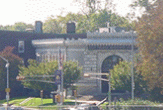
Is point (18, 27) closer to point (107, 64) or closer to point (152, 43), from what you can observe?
point (107, 64)

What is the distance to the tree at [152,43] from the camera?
35281 mm

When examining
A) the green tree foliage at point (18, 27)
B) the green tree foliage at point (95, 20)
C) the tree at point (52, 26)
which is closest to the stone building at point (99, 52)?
the green tree foliage at point (95, 20)

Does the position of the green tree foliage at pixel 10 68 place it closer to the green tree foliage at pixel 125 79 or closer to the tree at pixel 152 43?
the green tree foliage at pixel 125 79

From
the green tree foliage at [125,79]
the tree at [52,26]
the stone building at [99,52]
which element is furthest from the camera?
the tree at [52,26]

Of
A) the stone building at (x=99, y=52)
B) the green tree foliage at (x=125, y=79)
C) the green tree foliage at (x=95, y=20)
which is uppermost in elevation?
the green tree foliage at (x=95, y=20)

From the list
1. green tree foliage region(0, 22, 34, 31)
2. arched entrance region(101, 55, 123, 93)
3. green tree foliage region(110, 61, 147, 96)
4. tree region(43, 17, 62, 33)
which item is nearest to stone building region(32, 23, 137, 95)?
arched entrance region(101, 55, 123, 93)

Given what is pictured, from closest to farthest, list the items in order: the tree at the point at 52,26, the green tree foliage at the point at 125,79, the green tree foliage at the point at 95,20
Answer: the green tree foliage at the point at 125,79
the green tree foliage at the point at 95,20
the tree at the point at 52,26

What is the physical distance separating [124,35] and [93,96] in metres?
10.4

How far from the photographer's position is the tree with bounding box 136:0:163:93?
116 feet

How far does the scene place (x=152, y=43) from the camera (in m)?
36.0

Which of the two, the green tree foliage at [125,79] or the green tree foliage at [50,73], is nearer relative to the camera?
the green tree foliage at [125,79]

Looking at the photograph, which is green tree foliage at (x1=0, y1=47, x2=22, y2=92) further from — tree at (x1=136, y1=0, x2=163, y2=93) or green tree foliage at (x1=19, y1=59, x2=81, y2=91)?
tree at (x1=136, y1=0, x2=163, y2=93)

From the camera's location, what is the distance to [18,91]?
61250 mm

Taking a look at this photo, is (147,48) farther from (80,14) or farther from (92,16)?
(80,14)
